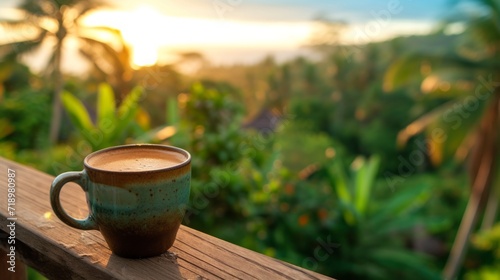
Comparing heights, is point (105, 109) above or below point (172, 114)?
below

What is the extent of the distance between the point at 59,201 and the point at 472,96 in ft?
39.5

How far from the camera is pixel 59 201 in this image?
765mm

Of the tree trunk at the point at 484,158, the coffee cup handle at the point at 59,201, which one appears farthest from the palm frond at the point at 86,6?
the coffee cup handle at the point at 59,201

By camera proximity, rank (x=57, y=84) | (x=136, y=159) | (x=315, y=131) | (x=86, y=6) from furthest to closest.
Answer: (x=315, y=131) < (x=57, y=84) < (x=86, y=6) < (x=136, y=159)

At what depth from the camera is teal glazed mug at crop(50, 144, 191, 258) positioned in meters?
0.70

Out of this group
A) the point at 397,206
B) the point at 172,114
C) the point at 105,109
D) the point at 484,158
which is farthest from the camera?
the point at 484,158

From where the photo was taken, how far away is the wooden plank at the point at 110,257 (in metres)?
0.69

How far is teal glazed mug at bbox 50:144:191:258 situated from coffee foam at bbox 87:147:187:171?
0.07 ft

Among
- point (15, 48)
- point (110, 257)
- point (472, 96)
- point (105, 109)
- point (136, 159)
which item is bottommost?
point (15, 48)

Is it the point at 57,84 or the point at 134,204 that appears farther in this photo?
the point at 57,84

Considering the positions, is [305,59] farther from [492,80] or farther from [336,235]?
[336,235]

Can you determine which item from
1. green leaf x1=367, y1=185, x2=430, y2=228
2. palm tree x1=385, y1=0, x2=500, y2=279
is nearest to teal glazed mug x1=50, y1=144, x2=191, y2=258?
green leaf x1=367, y1=185, x2=430, y2=228

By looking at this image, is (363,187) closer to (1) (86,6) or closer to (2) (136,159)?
(2) (136,159)

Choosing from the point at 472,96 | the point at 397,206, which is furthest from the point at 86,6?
the point at 397,206
